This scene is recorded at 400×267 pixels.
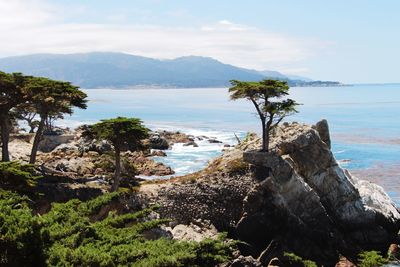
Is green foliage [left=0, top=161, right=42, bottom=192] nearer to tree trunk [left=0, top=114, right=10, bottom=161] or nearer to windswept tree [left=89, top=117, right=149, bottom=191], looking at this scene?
windswept tree [left=89, top=117, right=149, bottom=191]

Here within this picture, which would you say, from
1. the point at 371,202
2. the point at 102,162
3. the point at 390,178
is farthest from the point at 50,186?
the point at 390,178

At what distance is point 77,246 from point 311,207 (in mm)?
21056

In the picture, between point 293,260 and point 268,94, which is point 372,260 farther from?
point 268,94

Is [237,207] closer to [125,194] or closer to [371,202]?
[125,194]

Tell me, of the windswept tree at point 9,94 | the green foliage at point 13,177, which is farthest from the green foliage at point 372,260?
the windswept tree at point 9,94

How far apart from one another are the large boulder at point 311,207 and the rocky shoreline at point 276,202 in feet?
0.21

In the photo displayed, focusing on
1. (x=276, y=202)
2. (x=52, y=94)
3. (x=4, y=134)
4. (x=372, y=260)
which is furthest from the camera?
(x=4, y=134)

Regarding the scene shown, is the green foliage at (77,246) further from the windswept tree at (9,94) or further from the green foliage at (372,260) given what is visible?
the windswept tree at (9,94)

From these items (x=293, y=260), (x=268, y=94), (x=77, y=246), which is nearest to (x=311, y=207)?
(x=293, y=260)

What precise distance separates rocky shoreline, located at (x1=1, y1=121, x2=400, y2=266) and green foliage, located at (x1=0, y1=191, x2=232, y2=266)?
12693 mm

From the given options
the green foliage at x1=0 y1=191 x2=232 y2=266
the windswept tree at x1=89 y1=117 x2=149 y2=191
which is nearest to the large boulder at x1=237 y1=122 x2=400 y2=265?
the windswept tree at x1=89 y1=117 x2=149 y2=191

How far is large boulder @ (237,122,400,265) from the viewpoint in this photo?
1219 inches

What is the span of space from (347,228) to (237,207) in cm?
779

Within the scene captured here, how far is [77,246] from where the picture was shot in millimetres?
15156
